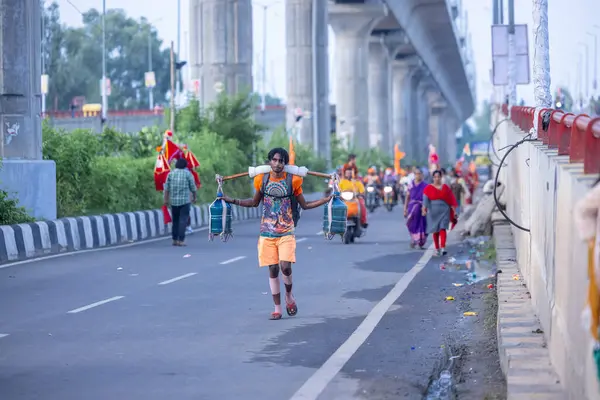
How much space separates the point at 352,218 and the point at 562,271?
18845 mm

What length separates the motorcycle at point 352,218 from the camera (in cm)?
2730

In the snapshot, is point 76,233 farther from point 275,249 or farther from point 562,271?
point 562,271

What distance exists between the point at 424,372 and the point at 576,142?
2.47 metres

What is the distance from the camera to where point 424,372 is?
10547mm

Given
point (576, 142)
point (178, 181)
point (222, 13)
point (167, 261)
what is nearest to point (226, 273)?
point (167, 261)

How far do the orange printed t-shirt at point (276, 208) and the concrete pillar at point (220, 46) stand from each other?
108ft

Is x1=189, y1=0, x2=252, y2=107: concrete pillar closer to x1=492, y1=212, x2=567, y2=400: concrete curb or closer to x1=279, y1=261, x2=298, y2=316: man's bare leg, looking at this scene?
x1=279, y1=261, x2=298, y2=316: man's bare leg

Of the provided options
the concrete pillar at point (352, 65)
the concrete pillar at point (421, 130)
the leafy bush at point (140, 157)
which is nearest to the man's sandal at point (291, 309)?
the leafy bush at point (140, 157)

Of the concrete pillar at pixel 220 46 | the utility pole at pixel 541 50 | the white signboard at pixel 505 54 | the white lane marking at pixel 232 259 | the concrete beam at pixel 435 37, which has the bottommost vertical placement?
the white lane marking at pixel 232 259

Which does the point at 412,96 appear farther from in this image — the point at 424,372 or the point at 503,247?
the point at 424,372

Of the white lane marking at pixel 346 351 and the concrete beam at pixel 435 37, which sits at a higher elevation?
the concrete beam at pixel 435 37

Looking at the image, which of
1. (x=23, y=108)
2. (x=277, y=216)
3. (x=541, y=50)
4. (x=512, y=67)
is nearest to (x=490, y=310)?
(x=277, y=216)

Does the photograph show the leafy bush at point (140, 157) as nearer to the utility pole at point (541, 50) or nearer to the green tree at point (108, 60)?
the utility pole at point (541, 50)

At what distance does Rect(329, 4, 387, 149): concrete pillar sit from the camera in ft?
258
